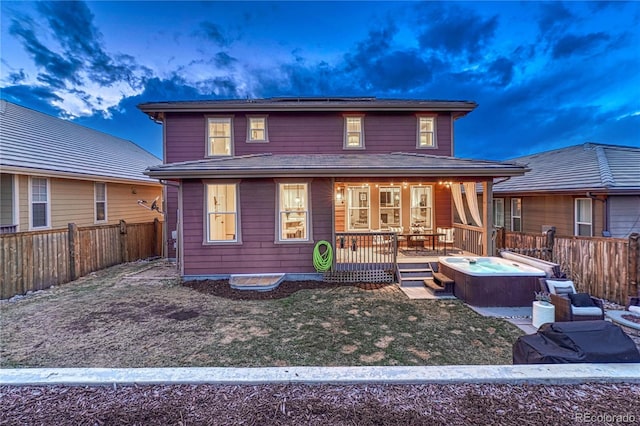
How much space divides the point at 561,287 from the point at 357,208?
251 inches

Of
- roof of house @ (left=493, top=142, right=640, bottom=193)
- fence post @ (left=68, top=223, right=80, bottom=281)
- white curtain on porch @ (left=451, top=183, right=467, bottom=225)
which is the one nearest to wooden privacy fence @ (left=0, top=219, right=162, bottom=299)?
fence post @ (left=68, top=223, right=80, bottom=281)

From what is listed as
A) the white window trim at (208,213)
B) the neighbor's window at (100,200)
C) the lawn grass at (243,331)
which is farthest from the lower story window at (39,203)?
the white window trim at (208,213)

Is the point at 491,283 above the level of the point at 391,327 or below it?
above

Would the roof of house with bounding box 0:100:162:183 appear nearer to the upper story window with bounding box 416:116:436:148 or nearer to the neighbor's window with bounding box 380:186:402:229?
the neighbor's window with bounding box 380:186:402:229

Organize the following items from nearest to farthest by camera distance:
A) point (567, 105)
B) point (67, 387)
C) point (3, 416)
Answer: point (3, 416) < point (67, 387) < point (567, 105)

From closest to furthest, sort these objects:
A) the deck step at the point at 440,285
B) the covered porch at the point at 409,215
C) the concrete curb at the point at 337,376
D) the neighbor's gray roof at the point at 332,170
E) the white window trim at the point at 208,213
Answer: the concrete curb at the point at 337,376, the deck step at the point at 440,285, the neighbor's gray roof at the point at 332,170, the white window trim at the point at 208,213, the covered porch at the point at 409,215

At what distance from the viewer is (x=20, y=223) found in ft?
25.2

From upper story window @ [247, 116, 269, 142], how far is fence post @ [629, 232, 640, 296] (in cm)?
993

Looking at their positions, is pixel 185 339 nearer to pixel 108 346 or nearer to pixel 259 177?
pixel 108 346

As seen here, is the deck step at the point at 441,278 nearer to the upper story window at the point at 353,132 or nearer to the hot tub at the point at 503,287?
the hot tub at the point at 503,287

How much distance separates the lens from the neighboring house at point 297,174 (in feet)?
24.2

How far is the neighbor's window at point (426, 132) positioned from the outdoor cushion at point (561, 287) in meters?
6.13

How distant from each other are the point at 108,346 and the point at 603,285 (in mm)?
9692

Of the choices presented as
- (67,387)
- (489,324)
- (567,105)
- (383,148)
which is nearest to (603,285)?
Answer: (489,324)
